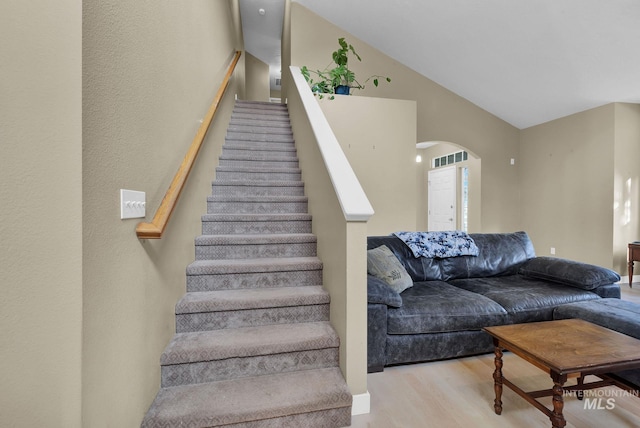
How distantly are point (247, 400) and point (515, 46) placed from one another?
4.99 meters

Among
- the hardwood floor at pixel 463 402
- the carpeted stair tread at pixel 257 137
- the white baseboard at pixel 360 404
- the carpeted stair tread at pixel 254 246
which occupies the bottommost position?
the hardwood floor at pixel 463 402

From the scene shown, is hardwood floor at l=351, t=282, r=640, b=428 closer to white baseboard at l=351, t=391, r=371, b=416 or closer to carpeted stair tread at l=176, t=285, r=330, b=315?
white baseboard at l=351, t=391, r=371, b=416

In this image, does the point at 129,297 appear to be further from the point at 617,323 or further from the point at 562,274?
the point at 562,274

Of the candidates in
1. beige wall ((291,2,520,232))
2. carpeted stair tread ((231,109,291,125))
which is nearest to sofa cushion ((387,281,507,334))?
carpeted stair tread ((231,109,291,125))

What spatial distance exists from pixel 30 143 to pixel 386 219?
384 centimetres

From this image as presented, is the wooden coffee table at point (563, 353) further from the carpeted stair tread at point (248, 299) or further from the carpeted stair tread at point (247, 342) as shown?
the carpeted stair tread at point (248, 299)

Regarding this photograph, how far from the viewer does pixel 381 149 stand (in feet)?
13.8

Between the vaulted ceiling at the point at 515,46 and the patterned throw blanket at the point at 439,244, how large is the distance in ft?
9.04

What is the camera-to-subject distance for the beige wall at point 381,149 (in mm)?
4102

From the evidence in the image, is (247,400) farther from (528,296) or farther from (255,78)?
(255,78)

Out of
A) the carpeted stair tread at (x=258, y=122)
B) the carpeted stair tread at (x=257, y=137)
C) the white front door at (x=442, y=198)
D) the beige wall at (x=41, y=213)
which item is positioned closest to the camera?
the beige wall at (x=41, y=213)

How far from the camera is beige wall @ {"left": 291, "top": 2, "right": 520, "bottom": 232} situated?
16.9 feet

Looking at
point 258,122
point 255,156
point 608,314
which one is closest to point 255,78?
point 258,122

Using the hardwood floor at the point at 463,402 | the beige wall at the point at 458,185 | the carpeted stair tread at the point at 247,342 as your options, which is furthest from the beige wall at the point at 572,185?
the carpeted stair tread at the point at 247,342
